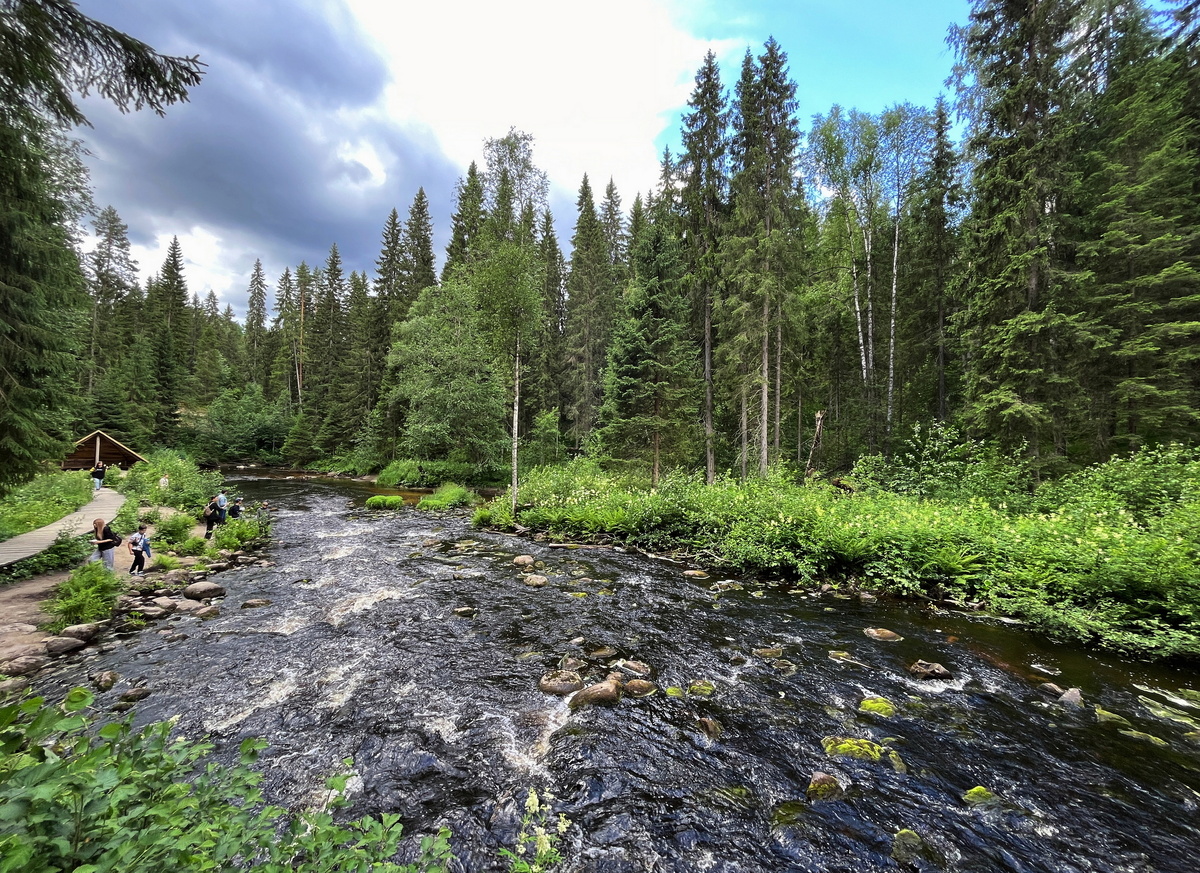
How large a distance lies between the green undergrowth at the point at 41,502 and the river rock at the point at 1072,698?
18.4 meters

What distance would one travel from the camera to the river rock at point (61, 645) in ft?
22.7

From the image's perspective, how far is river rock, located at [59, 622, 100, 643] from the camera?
7318 mm

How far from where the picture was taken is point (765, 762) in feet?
15.8

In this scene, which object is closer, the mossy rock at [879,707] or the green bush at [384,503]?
the mossy rock at [879,707]

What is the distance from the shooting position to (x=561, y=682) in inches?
247

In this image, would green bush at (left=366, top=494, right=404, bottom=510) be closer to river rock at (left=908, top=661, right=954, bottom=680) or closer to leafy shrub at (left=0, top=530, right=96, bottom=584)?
leafy shrub at (left=0, top=530, right=96, bottom=584)

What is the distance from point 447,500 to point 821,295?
23588 mm

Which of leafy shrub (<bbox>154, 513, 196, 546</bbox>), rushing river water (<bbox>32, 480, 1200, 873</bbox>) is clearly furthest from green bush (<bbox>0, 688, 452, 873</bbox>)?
leafy shrub (<bbox>154, 513, 196, 546</bbox>)

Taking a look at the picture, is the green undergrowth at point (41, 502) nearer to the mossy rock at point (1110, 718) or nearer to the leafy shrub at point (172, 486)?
the leafy shrub at point (172, 486)

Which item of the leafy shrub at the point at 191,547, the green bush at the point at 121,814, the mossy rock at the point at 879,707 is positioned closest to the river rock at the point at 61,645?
the leafy shrub at the point at 191,547

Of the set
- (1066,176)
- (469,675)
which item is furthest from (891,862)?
(1066,176)

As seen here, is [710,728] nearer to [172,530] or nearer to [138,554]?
[138,554]

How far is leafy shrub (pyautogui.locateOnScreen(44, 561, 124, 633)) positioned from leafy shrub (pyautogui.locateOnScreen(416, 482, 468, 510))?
12826mm

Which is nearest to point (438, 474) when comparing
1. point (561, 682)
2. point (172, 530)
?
point (172, 530)
